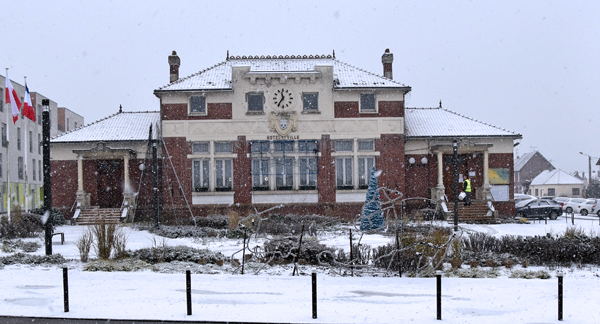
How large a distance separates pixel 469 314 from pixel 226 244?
467 inches

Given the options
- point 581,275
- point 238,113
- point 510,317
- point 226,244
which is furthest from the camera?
point 238,113

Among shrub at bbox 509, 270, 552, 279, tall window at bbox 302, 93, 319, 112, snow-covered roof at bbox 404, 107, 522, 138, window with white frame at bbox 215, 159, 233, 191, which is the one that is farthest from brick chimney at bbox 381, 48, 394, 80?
shrub at bbox 509, 270, 552, 279

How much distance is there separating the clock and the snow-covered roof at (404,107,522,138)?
756 cm

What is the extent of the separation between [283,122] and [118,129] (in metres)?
10.8

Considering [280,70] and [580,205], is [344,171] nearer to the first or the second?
[280,70]

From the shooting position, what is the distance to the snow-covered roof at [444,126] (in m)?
33.0

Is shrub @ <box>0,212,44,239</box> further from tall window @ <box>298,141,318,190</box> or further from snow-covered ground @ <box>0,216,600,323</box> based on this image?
tall window @ <box>298,141,318,190</box>

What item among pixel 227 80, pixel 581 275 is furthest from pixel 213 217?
pixel 581 275

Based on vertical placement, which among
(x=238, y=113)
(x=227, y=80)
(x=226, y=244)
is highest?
(x=227, y=80)

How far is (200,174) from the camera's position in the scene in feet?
104

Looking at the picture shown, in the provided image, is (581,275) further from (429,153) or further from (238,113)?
(238,113)

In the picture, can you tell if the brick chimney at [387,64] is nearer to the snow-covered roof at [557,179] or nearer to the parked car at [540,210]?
the parked car at [540,210]

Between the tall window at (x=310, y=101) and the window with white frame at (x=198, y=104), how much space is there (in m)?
6.02

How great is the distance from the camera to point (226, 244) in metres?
19.9
